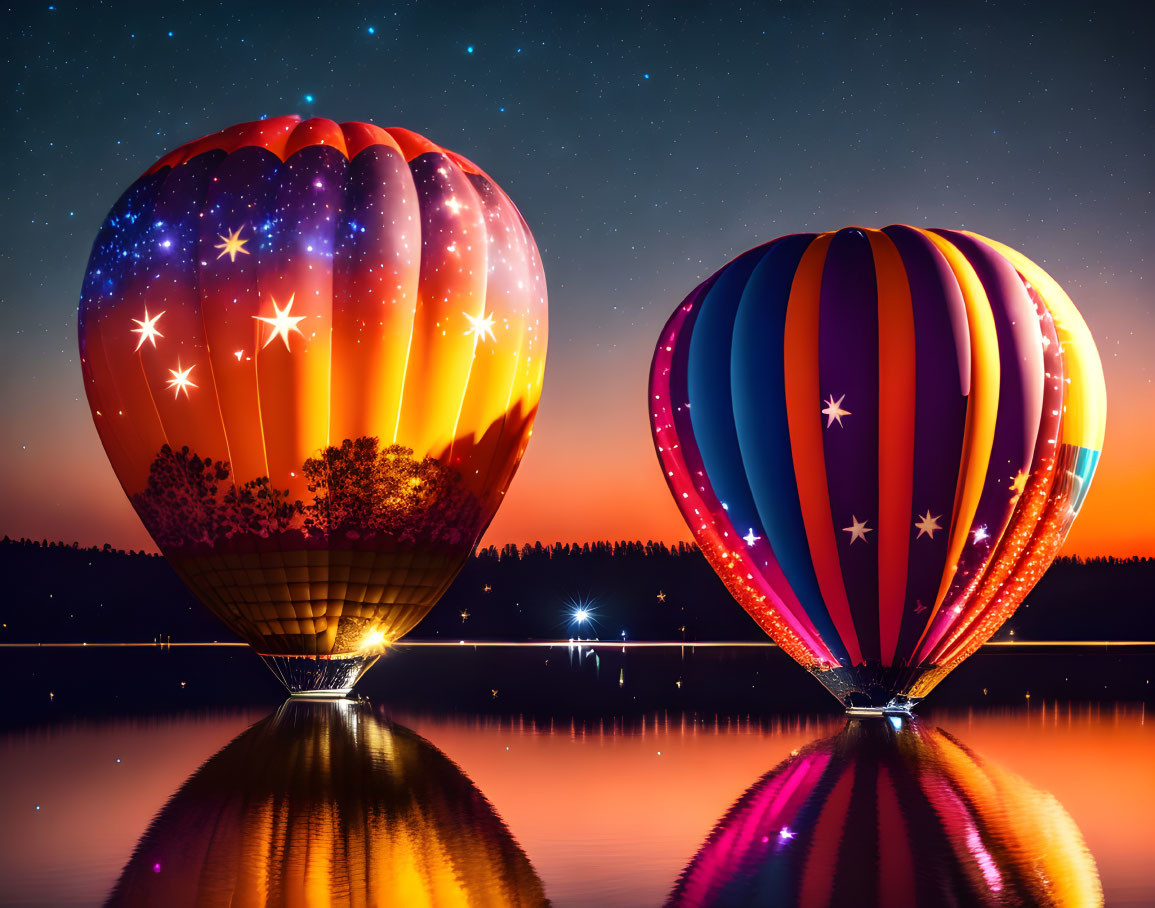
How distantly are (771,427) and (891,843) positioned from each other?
1075 cm

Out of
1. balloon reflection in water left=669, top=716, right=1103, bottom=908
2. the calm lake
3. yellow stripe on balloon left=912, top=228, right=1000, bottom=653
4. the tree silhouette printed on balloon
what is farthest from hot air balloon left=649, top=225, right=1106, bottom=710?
the tree silhouette printed on balloon

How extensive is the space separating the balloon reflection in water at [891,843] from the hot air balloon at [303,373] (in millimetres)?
8267

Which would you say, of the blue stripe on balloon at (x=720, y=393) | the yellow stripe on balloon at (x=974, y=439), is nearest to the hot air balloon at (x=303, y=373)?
the blue stripe on balloon at (x=720, y=393)

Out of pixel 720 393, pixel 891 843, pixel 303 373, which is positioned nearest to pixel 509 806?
pixel 891 843

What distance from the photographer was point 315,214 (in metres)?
21.5

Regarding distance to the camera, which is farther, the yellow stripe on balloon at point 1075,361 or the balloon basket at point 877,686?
the yellow stripe on balloon at point 1075,361

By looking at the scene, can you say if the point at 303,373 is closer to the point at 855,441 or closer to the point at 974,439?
the point at 855,441

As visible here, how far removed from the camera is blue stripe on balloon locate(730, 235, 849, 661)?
20969 mm

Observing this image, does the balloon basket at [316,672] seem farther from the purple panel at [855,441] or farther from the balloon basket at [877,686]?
the purple panel at [855,441]

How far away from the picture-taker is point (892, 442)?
2027 cm

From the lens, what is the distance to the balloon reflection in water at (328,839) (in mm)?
9328

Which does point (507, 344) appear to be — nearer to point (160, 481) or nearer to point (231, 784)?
point (160, 481)

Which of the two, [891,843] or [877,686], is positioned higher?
[877,686]

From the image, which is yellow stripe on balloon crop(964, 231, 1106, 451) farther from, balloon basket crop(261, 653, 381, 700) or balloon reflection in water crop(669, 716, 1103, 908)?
balloon basket crop(261, 653, 381, 700)
